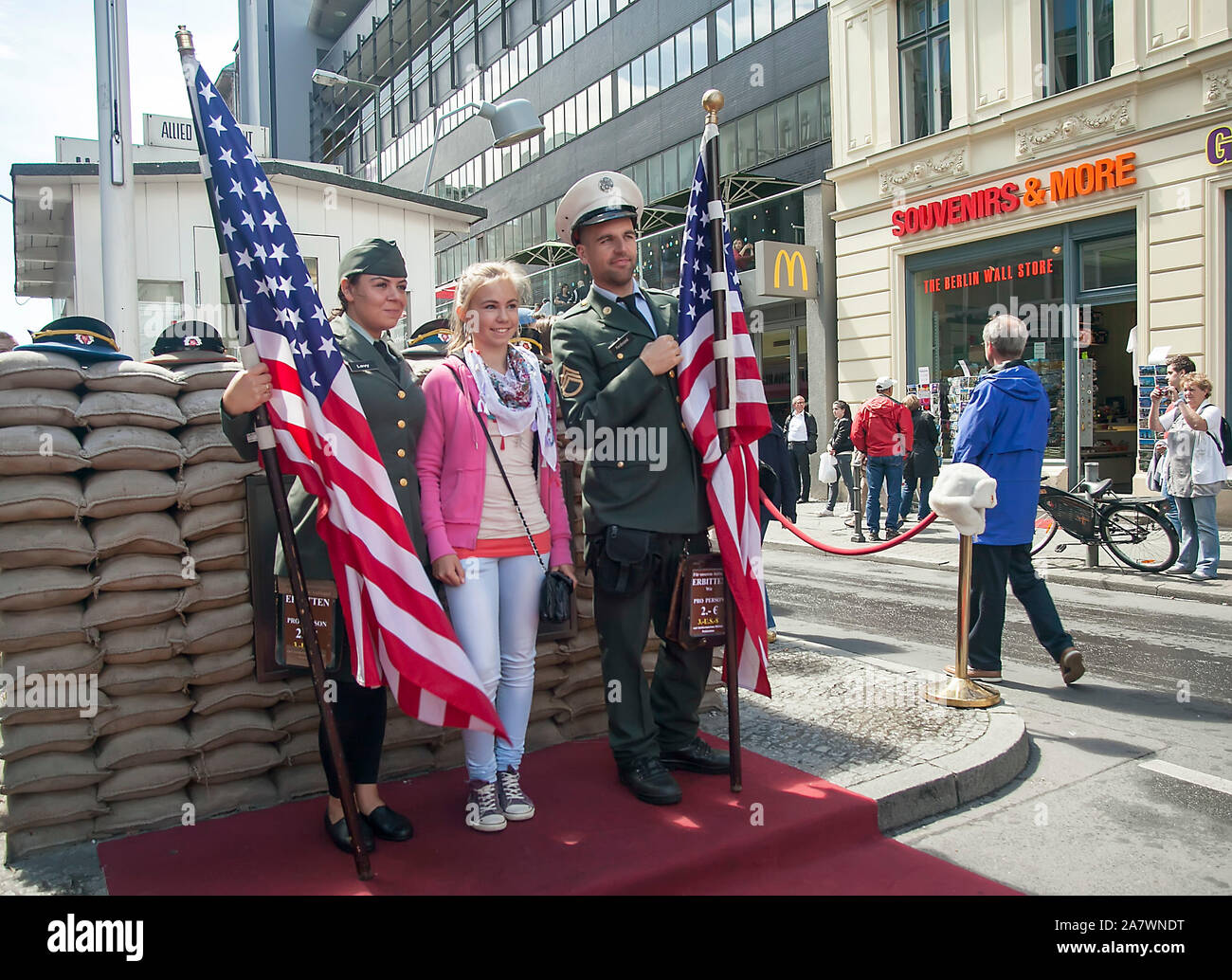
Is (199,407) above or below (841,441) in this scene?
below

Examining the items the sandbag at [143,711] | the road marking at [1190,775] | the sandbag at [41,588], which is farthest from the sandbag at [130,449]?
the road marking at [1190,775]

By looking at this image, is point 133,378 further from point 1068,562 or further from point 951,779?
point 1068,562

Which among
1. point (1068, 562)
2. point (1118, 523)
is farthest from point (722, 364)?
point (1068, 562)

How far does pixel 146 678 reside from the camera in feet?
10.8

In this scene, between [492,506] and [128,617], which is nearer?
[128,617]

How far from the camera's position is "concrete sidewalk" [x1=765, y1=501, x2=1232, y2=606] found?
8719 mm

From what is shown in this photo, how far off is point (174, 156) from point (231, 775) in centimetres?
1588

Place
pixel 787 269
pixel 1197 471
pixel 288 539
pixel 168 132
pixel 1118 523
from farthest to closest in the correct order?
pixel 787 269, pixel 168 132, pixel 1118 523, pixel 1197 471, pixel 288 539

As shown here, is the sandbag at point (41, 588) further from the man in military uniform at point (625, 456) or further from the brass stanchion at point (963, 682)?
the brass stanchion at point (963, 682)

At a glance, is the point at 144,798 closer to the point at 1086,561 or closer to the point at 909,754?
the point at 909,754

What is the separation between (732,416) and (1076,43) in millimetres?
14009

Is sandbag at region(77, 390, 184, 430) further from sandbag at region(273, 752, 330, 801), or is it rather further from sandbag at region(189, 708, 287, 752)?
sandbag at region(273, 752, 330, 801)

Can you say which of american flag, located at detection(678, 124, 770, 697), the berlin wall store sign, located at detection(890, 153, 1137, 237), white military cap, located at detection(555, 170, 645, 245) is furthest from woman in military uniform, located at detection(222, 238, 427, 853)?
the berlin wall store sign, located at detection(890, 153, 1137, 237)

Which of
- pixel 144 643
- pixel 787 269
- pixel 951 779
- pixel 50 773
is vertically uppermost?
pixel 787 269
